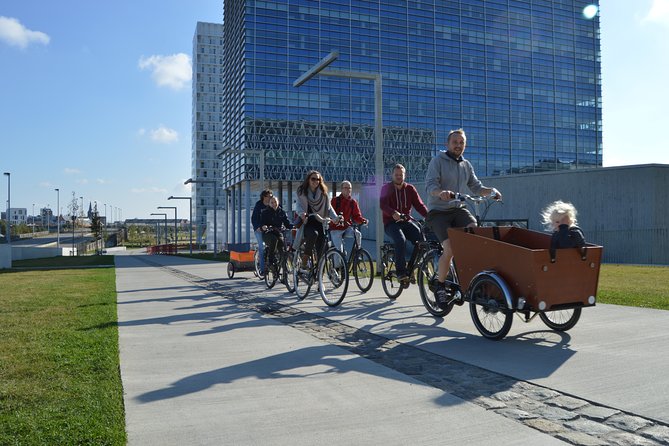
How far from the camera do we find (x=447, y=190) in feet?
19.9

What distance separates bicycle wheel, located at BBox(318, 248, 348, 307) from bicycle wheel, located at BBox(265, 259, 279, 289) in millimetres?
2950

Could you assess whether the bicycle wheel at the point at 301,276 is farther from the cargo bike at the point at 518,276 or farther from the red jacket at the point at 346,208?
the cargo bike at the point at 518,276

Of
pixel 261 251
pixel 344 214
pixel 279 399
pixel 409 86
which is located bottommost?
pixel 279 399

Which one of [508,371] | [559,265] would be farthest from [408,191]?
[508,371]

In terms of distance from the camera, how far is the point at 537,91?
91188 millimetres

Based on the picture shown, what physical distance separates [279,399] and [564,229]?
2.95m

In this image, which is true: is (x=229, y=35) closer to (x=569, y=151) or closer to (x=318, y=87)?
(x=318, y=87)

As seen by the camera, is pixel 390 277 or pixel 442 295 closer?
pixel 442 295

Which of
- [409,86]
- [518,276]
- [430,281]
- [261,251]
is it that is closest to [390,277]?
[430,281]

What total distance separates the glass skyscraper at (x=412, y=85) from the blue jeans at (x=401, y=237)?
63159mm

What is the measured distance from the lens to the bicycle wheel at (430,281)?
6.56m

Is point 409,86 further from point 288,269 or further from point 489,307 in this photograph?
point 489,307

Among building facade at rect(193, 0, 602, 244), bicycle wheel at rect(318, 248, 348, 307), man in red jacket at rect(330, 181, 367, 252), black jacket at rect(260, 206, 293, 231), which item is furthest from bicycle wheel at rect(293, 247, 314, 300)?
building facade at rect(193, 0, 602, 244)

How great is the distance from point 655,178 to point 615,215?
126 inches
